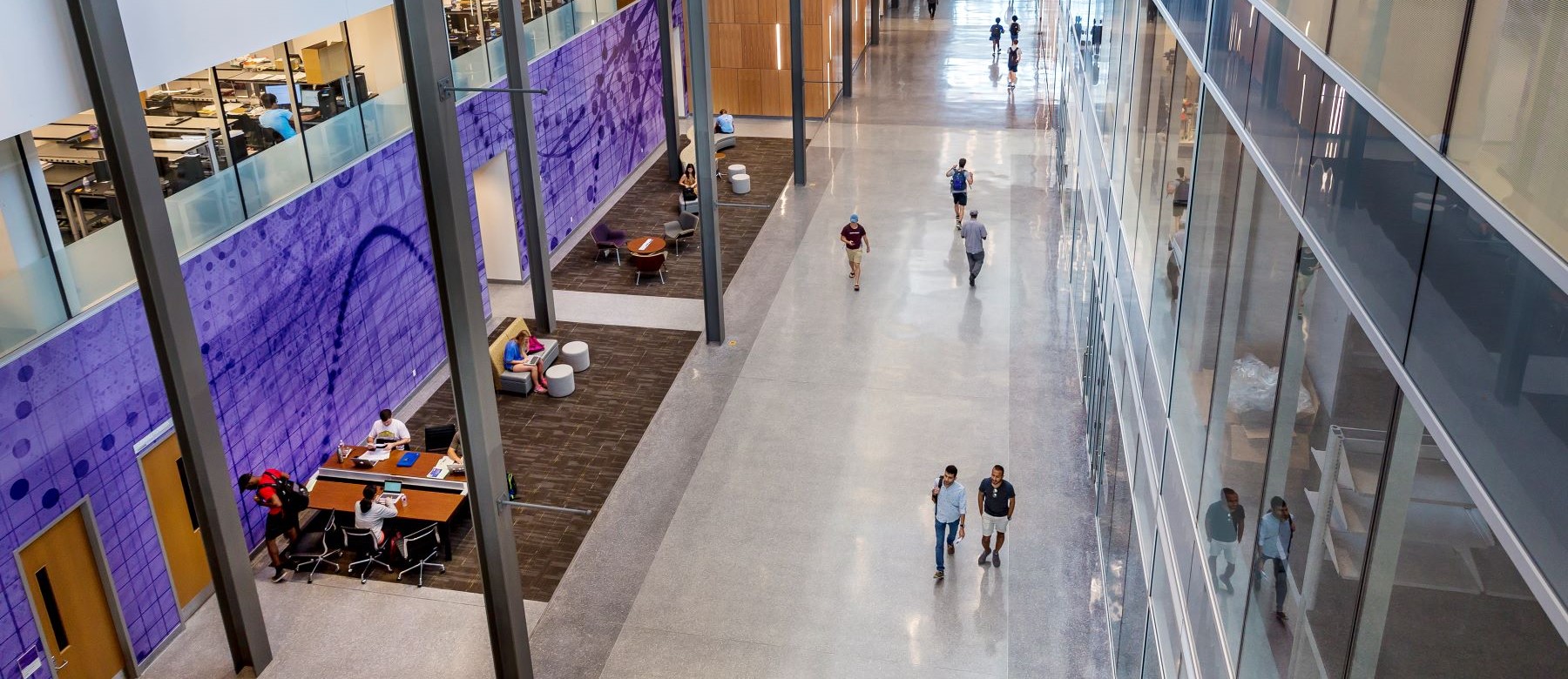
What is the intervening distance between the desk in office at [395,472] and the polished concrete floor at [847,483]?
1.46m

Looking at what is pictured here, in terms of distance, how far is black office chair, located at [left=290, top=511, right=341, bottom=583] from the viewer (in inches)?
458

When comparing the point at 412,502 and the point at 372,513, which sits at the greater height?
the point at 372,513

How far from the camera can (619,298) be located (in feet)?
59.8

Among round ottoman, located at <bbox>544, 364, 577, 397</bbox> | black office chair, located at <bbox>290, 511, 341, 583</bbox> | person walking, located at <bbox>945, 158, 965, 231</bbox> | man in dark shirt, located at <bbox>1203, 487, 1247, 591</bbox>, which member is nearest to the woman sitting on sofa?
round ottoman, located at <bbox>544, 364, 577, 397</bbox>

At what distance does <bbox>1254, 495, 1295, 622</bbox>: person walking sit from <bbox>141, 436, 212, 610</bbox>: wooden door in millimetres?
9320

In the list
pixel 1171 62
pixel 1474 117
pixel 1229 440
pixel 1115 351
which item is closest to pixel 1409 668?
pixel 1474 117

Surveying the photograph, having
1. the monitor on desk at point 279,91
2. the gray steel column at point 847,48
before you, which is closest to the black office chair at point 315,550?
the monitor on desk at point 279,91

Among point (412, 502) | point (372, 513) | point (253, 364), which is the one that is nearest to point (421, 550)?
point (412, 502)

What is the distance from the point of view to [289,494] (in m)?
11.5

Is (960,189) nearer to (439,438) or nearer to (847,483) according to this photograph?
(847,483)

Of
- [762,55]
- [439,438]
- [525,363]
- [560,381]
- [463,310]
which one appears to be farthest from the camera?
[762,55]

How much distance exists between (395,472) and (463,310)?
486 cm

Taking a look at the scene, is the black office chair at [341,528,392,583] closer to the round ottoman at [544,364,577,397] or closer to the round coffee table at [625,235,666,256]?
the round ottoman at [544,364,577,397]

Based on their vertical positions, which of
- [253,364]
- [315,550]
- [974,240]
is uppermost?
[253,364]
